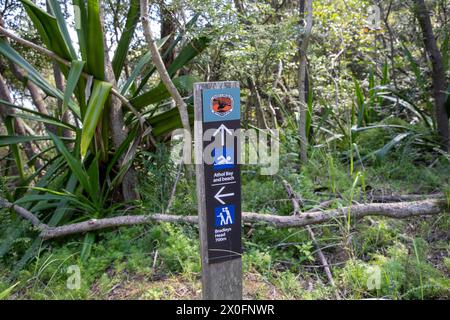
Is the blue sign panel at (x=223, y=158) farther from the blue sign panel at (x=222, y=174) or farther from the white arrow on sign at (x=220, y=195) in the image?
the white arrow on sign at (x=220, y=195)

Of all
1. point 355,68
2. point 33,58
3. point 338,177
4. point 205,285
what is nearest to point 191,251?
point 205,285

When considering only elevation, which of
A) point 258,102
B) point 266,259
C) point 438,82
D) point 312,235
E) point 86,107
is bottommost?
point 266,259

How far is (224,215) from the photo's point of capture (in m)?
2.14

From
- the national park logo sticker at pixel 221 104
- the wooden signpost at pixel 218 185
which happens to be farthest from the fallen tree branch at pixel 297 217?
the national park logo sticker at pixel 221 104

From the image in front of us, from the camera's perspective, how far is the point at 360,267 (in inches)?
107

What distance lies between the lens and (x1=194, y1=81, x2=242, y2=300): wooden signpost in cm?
205

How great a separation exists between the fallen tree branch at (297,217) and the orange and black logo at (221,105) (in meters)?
1.20

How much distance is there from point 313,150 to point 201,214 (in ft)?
7.98

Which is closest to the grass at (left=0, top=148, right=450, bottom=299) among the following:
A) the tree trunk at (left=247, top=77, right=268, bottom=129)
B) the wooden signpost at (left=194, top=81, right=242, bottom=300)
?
the wooden signpost at (left=194, top=81, right=242, bottom=300)

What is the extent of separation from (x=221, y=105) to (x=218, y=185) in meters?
0.36

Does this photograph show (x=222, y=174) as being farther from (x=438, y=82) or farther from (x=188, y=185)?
(x=438, y=82)

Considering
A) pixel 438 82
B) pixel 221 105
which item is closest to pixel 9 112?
pixel 221 105

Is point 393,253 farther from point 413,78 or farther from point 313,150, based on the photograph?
point 413,78
